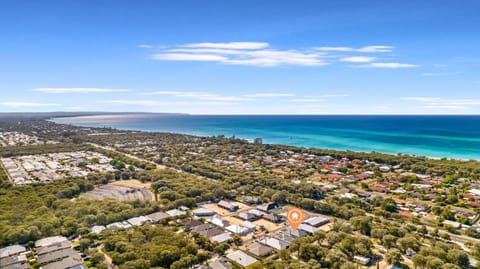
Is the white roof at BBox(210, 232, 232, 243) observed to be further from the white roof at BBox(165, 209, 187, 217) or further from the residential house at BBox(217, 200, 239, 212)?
the residential house at BBox(217, 200, 239, 212)

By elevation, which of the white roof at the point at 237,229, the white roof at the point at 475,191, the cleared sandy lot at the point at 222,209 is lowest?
the cleared sandy lot at the point at 222,209

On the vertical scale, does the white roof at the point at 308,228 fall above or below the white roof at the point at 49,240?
above

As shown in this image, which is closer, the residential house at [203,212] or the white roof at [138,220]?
the white roof at [138,220]

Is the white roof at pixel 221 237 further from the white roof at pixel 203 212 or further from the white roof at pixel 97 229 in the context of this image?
the white roof at pixel 97 229

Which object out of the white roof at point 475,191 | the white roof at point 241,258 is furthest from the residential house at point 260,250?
the white roof at point 475,191

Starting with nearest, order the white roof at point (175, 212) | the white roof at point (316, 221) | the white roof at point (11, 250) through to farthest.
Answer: the white roof at point (11, 250) → the white roof at point (316, 221) → the white roof at point (175, 212)

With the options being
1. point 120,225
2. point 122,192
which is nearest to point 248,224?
point 120,225
